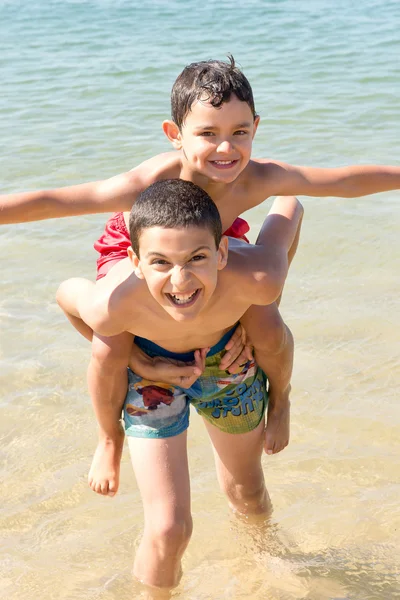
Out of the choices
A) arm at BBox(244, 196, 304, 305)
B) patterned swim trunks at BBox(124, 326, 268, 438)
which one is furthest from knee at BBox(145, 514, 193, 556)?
arm at BBox(244, 196, 304, 305)

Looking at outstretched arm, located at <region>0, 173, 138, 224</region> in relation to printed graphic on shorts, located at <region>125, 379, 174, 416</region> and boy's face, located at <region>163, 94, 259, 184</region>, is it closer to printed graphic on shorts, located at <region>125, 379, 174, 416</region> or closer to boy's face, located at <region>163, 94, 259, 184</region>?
boy's face, located at <region>163, 94, 259, 184</region>

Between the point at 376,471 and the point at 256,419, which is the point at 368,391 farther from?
the point at 256,419

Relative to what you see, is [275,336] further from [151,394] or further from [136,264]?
[136,264]

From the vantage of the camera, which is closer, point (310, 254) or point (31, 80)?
point (310, 254)

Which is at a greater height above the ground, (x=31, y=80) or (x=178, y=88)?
(x=178, y=88)

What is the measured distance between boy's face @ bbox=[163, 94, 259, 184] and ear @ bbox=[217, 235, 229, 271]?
0.25m

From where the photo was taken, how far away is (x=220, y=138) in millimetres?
3012

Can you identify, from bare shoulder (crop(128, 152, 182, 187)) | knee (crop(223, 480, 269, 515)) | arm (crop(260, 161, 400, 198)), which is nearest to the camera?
bare shoulder (crop(128, 152, 182, 187))

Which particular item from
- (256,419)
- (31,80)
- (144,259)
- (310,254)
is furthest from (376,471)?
(31,80)

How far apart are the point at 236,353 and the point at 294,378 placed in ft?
4.91

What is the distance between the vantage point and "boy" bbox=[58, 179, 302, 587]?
111 inches

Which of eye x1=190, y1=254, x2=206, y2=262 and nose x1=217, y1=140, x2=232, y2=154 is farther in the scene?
nose x1=217, y1=140, x2=232, y2=154

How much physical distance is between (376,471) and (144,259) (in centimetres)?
169

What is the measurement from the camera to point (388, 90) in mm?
9617
